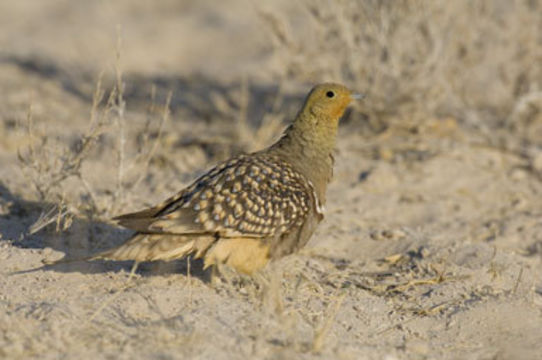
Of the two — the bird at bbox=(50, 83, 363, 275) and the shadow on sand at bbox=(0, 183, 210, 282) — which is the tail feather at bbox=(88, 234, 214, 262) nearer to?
the bird at bbox=(50, 83, 363, 275)

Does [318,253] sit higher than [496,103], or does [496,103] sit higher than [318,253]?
[496,103]

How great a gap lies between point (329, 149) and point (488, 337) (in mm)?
1504

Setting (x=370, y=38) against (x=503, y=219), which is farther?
(x=370, y=38)

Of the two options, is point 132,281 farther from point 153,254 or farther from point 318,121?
point 318,121

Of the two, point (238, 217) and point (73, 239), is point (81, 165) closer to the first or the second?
point (73, 239)

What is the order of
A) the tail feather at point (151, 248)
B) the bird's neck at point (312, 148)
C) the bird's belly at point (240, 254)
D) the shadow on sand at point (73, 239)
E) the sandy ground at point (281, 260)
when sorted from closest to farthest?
the sandy ground at point (281, 260), the tail feather at point (151, 248), the bird's belly at point (240, 254), the shadow on sand at point (73, 239), the bird's neck at point (312, 148)

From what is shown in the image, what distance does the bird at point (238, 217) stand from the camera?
163 inches

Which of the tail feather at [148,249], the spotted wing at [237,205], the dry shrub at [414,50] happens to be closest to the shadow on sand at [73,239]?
the tail feather at [148,249]

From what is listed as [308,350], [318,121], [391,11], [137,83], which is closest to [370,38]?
[391,11]

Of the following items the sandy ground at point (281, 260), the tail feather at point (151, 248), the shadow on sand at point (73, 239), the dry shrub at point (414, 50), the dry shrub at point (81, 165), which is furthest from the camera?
the dry shrub at point (414, 50)

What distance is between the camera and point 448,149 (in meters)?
7.29

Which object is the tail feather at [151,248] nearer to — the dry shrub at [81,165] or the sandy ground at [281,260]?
the sandy ground at [281,260]

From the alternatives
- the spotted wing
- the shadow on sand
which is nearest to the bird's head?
the spotted wing

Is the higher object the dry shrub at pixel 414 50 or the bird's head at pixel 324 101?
the dry shrub at pixel 414 50
